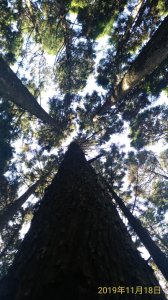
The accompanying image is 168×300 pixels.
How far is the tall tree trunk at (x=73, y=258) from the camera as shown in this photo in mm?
2418

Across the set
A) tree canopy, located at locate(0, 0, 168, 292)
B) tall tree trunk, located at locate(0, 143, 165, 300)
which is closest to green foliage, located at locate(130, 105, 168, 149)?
tree canopy, located at locate(0, 0, 168, 292)

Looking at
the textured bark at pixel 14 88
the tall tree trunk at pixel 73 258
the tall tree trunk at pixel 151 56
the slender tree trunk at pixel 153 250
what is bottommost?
the tall tree trunk at pixel 73 258

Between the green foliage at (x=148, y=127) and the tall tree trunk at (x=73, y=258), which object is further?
the green foliage at (x=148, y=127)

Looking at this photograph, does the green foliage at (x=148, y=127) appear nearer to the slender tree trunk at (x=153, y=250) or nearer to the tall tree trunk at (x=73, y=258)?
the slender tree trunk at (x=153, y=250)

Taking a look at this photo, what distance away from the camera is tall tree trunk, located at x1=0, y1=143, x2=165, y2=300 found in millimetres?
2418

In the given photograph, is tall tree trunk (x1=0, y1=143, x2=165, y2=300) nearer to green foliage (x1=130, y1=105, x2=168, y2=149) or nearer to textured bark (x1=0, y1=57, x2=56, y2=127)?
textured bark (x1=0, y1=57, x2=56, y2=127)

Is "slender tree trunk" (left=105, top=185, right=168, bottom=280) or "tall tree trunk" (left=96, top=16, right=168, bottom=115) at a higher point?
"tall tree trunk" (left=96, top=16, right=168, bottom=115)

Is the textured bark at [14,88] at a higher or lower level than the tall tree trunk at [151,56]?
higher

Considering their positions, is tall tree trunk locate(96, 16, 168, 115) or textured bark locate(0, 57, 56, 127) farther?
textured bark locate(0, 57, 56, 127)

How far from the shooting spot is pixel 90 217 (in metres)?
3.91

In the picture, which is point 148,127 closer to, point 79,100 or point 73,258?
point 79,100

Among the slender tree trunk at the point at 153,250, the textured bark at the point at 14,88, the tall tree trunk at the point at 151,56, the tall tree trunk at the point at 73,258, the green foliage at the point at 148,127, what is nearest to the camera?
the tall tree trunk at the point at 73,258

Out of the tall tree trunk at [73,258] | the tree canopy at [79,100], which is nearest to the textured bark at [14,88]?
the tree canopy at [79,100]

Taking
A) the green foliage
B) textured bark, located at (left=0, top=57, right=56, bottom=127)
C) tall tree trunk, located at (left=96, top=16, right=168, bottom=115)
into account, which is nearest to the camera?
tall tree trunk, located at (left=96, top=16, right=168, bottom=115)
